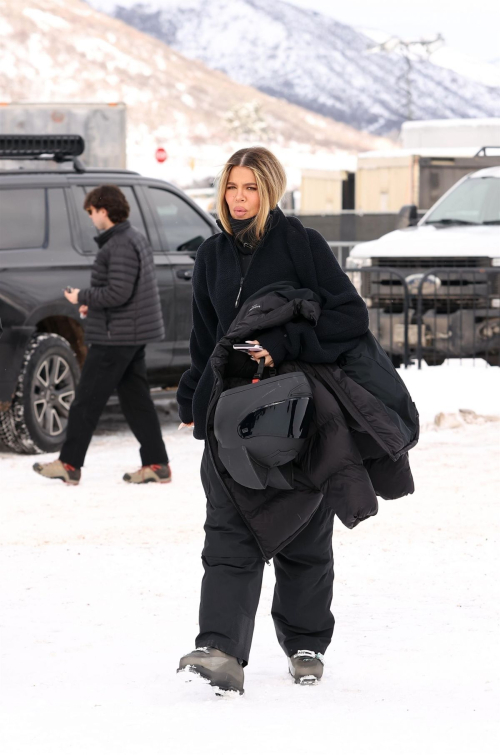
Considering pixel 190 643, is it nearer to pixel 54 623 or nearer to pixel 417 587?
pixel 54 623

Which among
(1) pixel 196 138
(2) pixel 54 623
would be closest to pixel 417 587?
(2) pixel 54 623

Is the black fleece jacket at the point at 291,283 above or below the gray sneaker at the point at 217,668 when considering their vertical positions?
above

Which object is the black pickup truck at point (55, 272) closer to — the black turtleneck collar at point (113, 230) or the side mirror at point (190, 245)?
the side mirror at point (190, 245)

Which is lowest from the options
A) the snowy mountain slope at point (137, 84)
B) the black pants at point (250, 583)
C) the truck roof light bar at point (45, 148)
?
the black pants at point (250, 583)

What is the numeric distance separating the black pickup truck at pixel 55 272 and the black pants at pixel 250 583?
5064 mm

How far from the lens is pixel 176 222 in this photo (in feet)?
35.3

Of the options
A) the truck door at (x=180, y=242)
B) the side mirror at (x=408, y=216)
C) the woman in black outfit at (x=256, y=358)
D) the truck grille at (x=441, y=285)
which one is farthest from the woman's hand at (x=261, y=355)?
the side mirror at (x=408, y=216)

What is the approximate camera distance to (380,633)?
5.05 metres

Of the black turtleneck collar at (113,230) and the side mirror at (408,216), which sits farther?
the side mirror at (408,216)

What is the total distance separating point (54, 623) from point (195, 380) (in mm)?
1215

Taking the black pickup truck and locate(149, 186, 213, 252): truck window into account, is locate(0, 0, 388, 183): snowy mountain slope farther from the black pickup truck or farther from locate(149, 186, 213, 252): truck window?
the black pickup truck

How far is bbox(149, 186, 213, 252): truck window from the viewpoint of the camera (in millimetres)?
10609

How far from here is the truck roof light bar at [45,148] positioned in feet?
33.8

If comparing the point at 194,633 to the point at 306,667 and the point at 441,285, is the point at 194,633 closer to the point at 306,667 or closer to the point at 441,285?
the point at 306,667
